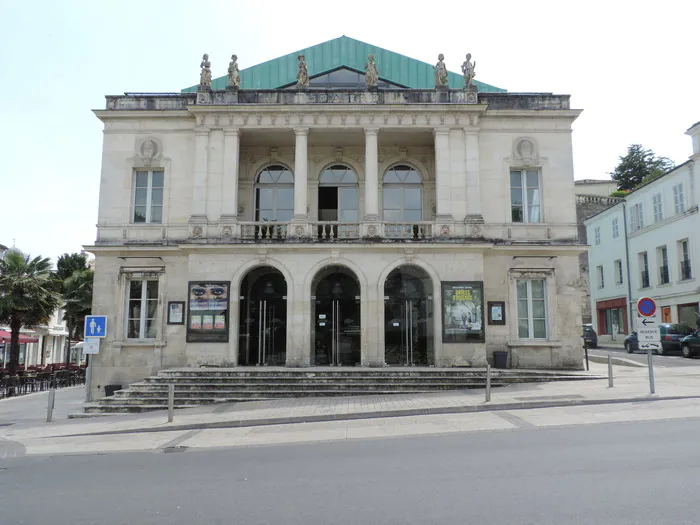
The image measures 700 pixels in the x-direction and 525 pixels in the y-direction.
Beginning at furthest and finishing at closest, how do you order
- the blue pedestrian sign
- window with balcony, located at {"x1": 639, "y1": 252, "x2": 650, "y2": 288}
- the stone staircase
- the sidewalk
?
window with balcony, located at {"x1": 639, "y1": 252, "x2": 650, "y2": 288} → the stone staircase → the blue pedestrian sign → the sidewalk

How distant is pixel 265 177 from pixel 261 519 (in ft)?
62.9

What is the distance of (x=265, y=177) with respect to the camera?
23656mm

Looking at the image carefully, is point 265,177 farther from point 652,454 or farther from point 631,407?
point 652,454

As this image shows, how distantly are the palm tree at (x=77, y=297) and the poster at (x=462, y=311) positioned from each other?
23977 mm

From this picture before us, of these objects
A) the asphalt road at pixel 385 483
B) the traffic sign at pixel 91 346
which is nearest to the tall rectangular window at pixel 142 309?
the traffic sign at pixel 91 346

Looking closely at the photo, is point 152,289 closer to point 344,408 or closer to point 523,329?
point 344,408

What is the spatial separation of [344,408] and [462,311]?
719 cm

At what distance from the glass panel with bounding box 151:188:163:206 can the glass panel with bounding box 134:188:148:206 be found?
10.9 inches

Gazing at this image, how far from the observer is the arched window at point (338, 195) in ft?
76.8

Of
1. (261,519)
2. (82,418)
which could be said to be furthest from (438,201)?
(261,519)

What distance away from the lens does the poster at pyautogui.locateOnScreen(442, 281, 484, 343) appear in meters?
20.0

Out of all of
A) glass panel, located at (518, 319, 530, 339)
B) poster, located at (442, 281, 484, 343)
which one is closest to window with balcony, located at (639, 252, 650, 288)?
glass panel, located at (518, 319, 530, 339)

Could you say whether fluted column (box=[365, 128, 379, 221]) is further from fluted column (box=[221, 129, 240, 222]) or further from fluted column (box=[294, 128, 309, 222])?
fluted column (box=[221, 129, 240, 222])

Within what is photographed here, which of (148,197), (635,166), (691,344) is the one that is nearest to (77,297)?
(148,197)
